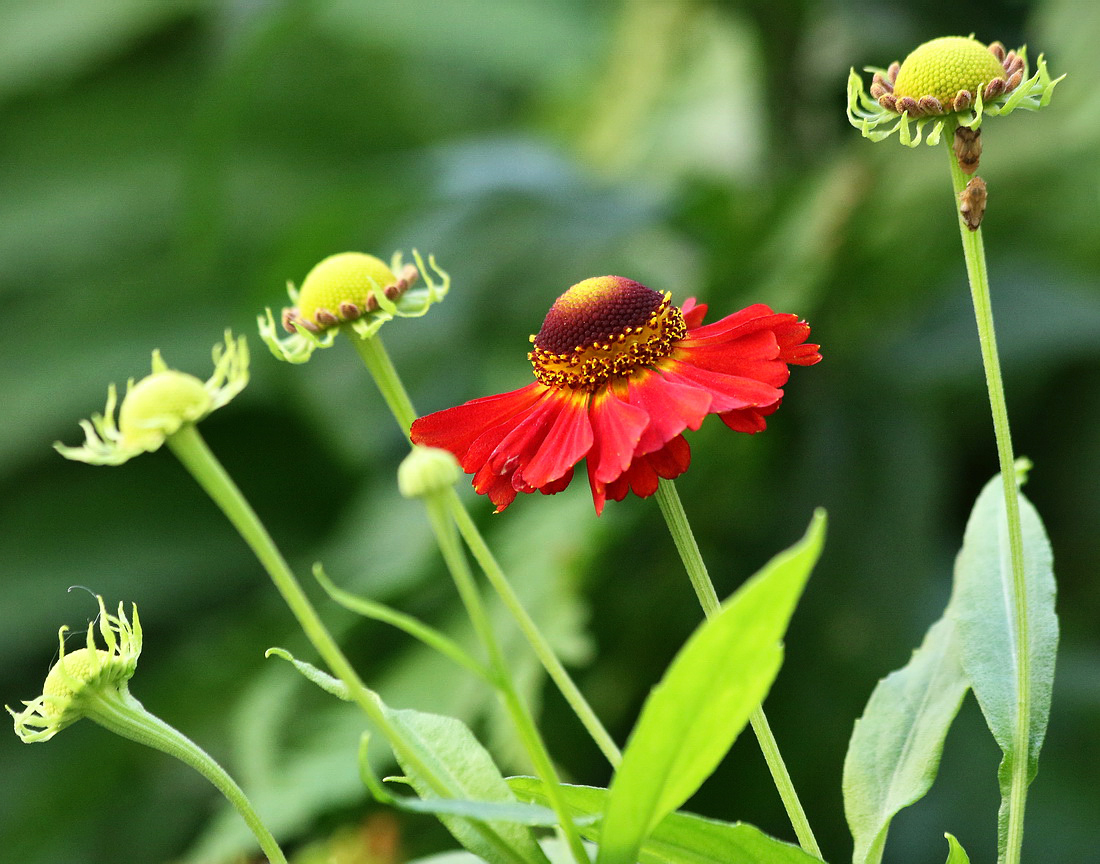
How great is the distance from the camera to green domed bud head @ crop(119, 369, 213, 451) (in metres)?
0.20

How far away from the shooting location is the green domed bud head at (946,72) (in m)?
0.24

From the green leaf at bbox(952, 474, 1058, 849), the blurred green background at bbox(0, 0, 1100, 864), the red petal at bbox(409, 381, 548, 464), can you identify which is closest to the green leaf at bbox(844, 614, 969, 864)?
the green leaf at bbox(952, 474, 1058, 849)

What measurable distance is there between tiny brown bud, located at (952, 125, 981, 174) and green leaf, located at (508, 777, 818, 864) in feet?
0.46

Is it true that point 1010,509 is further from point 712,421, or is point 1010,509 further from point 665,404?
point 712,421

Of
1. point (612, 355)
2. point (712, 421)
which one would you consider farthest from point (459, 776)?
point (712, 421)

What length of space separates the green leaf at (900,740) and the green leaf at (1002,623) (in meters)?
0.01

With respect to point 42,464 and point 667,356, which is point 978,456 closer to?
point 667,356

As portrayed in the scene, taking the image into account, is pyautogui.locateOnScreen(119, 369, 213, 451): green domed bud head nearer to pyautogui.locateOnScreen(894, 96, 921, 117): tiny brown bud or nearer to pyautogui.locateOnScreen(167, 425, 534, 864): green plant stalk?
pyautogui.locateOnScreen(167, 425, 534, 864): green plant stalk

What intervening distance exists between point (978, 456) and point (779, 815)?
34 centimetres

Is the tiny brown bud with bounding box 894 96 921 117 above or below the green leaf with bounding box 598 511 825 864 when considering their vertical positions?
above

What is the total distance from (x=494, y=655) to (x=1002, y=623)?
0.50 ft

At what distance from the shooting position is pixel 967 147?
9.6 inches

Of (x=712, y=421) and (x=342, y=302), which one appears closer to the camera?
(x=342, y=302)

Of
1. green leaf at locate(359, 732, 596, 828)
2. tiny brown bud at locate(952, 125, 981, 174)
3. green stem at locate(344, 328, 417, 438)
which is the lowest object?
green leaf at locate(359, 732, 596, 828)
